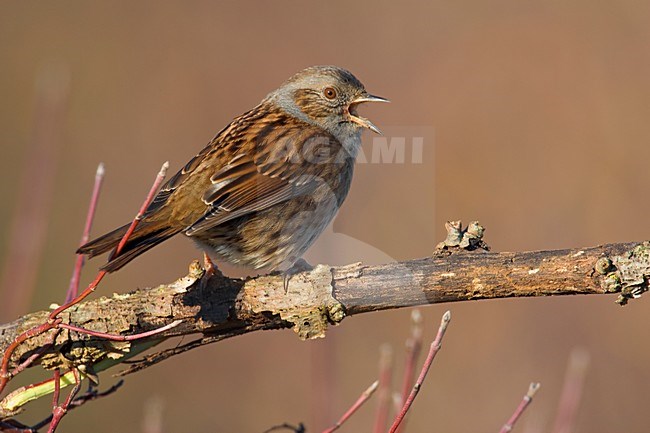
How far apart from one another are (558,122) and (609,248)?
4.92m

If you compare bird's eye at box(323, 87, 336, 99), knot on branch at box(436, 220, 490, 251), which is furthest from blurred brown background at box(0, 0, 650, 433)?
knot on branch at box(436, 220, 490, 251)

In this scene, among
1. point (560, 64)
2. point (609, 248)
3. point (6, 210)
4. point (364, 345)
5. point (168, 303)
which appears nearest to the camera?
point (609, 248)

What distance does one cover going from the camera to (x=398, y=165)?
581cm

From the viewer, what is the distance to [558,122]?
298 inches

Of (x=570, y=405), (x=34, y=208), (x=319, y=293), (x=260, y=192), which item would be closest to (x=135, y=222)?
(x=34, y=208)

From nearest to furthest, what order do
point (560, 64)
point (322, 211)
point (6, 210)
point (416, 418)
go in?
point (322, 211) < point (416, 418) < point (6, 210) < point (560, 64)

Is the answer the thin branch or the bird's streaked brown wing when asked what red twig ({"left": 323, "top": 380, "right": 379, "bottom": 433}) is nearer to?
the thin branch

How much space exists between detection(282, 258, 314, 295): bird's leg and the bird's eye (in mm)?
1055

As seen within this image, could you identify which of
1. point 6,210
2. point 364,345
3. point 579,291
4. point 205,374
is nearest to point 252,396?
point 205,374

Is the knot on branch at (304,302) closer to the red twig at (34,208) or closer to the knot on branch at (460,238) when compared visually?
the knot on branch at (460,238)

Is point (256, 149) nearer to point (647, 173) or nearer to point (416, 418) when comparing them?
point (416, 418)

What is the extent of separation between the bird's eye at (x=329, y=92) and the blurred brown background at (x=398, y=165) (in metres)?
0.31

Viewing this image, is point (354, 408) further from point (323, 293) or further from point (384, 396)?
point (323, 293)

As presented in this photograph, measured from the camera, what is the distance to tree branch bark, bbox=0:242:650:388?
2.84 meters
